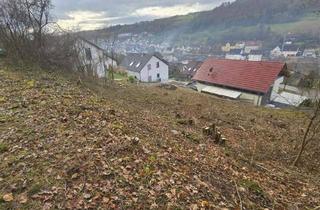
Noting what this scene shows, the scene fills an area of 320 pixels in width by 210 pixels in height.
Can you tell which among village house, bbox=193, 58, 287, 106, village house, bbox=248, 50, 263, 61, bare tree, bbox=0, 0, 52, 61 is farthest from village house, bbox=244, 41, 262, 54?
bare tree, bbox=0, 0, 52, 61

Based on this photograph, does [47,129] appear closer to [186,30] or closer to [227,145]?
[227,145]

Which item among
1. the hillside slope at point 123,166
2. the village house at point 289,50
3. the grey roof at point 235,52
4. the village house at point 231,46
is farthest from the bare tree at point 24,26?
the village house at point 231,46

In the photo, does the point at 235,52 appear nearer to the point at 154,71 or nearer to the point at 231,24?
the point at 231,24

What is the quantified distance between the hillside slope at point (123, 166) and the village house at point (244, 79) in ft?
47.7

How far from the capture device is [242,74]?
902 inches

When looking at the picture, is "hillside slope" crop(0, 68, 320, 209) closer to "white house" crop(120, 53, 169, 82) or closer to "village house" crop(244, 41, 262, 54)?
"white house" crop(120, 53, 169, 82)

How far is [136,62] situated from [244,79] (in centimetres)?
2384

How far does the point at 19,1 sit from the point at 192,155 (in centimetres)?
1241

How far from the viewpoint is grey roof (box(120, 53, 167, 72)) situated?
4000 cm

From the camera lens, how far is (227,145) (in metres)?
7.05

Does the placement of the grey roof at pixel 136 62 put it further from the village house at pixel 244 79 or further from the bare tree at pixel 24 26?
the bare tree at pixel 24 26

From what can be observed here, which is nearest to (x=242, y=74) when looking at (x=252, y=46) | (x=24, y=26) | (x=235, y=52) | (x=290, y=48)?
(x=24, y=26)

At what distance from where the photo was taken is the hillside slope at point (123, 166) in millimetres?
3270

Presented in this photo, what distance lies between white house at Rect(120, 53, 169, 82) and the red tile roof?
47.5ft
